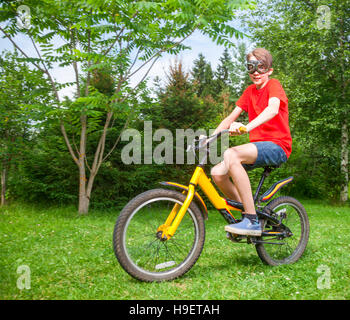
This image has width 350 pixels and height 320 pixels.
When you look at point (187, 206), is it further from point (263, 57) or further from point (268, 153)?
point (263, 57)

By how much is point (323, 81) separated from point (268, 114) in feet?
33.7

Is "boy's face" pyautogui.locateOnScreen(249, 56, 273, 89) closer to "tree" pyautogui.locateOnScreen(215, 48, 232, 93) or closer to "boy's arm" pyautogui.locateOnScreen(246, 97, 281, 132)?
"boy's arm" pyautogui.locateOnScreen(246, 97, 281, 132)

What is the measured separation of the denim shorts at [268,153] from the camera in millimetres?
2680

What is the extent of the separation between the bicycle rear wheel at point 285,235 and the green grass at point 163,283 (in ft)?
0.41

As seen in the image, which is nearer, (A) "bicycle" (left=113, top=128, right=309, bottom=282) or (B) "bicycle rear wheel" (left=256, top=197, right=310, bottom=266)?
(A) "bicycle" (left=113, top=128, right=309, bottom=282)

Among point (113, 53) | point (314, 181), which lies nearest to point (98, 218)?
point (113, 53)

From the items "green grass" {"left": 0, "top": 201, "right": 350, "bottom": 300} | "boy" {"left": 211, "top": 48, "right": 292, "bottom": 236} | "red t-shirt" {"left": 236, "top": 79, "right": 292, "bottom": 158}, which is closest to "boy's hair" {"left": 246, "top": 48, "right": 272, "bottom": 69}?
"boy" {"left": 211, "top": 48, "right": 292, "bottom": 236}

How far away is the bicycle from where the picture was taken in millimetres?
2365

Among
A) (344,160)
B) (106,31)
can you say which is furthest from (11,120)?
(344,160)

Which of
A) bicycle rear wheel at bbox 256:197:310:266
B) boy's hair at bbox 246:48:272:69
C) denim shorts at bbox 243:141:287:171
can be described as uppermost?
boy's hair at bbox 246:48:272:69

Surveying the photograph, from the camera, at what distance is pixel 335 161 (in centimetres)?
1202

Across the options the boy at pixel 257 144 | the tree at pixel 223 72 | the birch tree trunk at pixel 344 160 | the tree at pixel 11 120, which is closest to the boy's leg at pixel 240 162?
the boy at pixel 257 144

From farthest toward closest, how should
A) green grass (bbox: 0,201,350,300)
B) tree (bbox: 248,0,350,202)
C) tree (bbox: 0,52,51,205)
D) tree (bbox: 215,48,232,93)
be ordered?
tree (bbox: 215,48,232,93) < tree (bbox: 248,0,350,202) < tree (bbox: 0,52,51,205) < green grass (bbox: 0,201,350,300)

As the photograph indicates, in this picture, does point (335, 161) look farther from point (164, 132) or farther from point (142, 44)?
point (142, 44)
